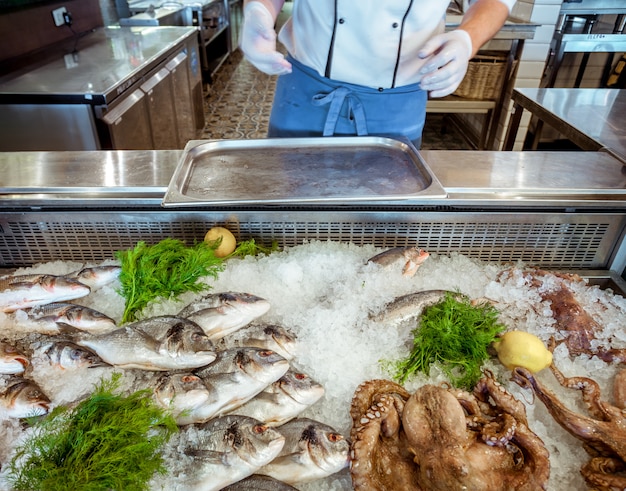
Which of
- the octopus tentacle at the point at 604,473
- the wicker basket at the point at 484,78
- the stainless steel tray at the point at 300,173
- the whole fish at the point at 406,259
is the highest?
the stainless steel tray at the point at 300,173

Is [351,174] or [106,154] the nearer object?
[351,174]

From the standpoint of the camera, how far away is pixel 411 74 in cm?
232

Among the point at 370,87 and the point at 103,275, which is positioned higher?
the point at 370,87

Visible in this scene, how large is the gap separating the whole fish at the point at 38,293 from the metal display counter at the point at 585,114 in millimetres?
2255

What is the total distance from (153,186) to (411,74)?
1.44m

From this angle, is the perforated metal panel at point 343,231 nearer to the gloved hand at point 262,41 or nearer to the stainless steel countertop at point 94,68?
the gloved hand at point 262,41

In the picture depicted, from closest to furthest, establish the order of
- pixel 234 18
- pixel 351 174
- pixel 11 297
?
pixel 11 297, pixel 351 174, pixel 234 18

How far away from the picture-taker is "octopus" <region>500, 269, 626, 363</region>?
1532mm

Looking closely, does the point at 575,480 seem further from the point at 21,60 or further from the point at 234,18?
the point at 234,18

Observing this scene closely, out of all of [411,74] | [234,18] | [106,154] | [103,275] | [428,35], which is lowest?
[234,18]

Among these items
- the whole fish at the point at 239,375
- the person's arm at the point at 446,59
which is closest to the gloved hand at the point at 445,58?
the person's arm at the point at 446,59

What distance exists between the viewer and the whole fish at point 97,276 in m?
1.67

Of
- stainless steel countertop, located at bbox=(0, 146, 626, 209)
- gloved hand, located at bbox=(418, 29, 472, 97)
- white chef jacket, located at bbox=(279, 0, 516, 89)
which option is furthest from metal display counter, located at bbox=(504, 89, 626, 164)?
gloved hand, located at bbox=(418, 29, 472, 97)

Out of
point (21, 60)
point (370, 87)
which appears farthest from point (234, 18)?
point (370, 87)
